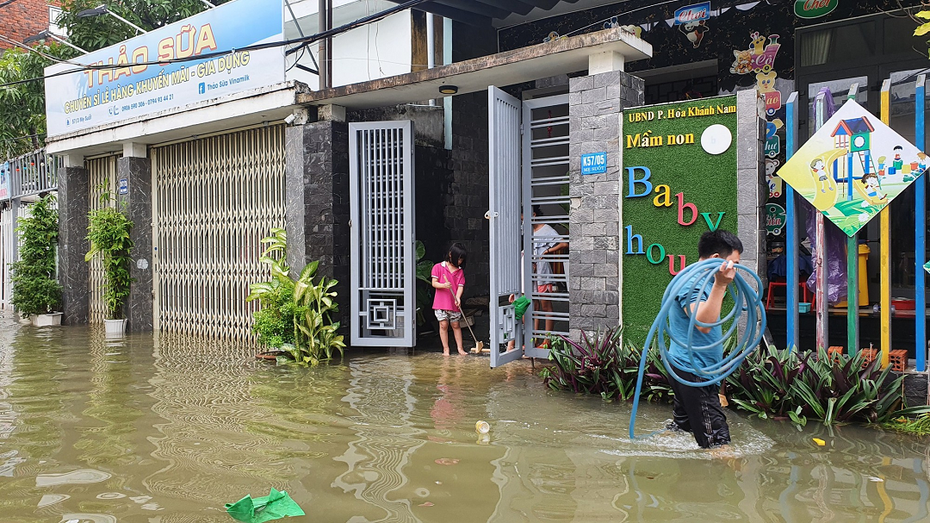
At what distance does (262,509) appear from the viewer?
11.1ft

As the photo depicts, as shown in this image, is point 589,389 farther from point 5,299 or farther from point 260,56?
point 5,299

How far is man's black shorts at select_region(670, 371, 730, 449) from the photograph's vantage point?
174 inches

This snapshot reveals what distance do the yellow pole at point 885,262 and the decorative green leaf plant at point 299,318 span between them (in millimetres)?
5157

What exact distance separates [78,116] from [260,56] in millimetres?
4359

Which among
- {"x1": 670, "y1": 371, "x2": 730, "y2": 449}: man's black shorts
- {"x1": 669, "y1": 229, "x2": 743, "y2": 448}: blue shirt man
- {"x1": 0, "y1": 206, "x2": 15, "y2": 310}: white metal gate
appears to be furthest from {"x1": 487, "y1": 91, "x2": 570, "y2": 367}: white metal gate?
{"x1": 0, "y1": 206, "x2": 15, "y2": 310}: white metal gate

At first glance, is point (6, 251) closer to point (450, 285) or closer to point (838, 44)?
point (450, 285)

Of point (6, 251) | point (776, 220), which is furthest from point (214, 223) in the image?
point (6, 251)

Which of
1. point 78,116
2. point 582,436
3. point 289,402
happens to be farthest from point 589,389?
point 78,116

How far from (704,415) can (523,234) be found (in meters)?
3.41

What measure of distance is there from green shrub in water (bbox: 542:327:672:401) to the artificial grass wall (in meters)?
0.35

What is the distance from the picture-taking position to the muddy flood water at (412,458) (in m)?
3.60

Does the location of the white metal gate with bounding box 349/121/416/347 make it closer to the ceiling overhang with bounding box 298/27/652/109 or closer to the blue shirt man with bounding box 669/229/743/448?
the ceiling overhang with bounding box 298/27/652/109

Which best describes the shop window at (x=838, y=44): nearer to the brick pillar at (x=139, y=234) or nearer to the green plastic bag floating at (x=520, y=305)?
the green plastic bag floating at (x=520, y=305)

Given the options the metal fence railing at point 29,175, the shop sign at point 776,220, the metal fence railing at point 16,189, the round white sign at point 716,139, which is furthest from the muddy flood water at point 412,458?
the metal fence railing at point 16,189
